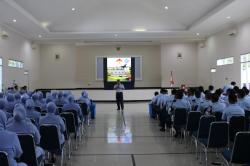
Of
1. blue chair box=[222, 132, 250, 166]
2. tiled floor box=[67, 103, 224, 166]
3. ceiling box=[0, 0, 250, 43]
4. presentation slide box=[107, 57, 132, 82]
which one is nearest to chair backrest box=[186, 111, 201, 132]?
tiled floor box=[67, 103, 224, 166]

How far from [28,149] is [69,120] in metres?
3.02

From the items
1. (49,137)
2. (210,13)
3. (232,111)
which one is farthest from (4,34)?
(232,111)

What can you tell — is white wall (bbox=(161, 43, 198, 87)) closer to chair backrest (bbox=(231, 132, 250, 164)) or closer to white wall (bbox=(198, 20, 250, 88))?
white wall (bbox=(198, 20, 250, 88))

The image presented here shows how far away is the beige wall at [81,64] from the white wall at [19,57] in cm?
85

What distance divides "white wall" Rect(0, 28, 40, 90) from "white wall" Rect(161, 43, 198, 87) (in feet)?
29.6

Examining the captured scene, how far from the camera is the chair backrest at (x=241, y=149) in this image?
4.18m

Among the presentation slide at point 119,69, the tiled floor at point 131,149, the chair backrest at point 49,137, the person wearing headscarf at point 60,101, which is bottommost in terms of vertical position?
the tiled floor at point 131,149

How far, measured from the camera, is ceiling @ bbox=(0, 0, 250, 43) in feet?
50.7

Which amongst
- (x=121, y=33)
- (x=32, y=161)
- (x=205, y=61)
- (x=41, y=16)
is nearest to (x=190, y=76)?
(x=205, y=61)

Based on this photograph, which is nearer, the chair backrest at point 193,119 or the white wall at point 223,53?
the chair backrest at point 193,119

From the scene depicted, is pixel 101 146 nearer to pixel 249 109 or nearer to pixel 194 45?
pixel 249 109

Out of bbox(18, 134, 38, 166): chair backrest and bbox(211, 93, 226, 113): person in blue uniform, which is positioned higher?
bbox(211, 93, 226, 113): person in blue uniform

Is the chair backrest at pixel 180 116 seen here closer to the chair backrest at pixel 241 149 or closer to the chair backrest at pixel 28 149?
the chair backrest at pixel 241 149

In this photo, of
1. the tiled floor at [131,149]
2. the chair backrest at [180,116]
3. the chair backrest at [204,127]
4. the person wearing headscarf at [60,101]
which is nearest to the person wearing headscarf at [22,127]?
the tiled floor at [131,149]
